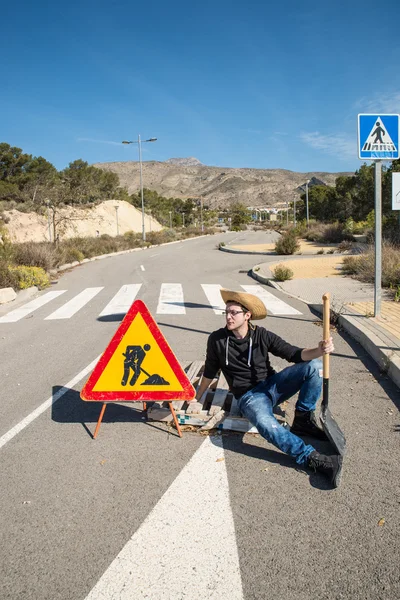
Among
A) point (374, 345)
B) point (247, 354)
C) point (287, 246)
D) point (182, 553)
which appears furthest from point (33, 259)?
point (182, 553)

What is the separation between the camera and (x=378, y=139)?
809cm

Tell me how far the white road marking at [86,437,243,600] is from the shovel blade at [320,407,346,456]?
2.91ft

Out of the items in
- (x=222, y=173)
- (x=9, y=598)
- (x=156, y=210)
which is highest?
(x=222, y=173)

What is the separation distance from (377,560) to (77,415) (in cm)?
317

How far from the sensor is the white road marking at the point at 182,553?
8.48 feet

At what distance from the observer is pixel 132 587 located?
262cm

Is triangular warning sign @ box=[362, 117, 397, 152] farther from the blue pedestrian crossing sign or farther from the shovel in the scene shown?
the shovel

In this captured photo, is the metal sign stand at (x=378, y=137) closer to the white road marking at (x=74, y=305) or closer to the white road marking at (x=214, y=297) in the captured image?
the white road marking at (x=214, y=297)

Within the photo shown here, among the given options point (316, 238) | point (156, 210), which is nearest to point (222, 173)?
point (156, 210)

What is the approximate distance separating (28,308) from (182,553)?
33.0ft

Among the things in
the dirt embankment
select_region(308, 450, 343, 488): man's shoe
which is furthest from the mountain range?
select_region(308, 450, 343, 488): man's shoe

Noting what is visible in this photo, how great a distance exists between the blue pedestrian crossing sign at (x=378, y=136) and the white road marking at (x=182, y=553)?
20.5 feet

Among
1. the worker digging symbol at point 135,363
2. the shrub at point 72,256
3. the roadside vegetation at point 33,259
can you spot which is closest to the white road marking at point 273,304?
the worker digging symbol at point 135,363

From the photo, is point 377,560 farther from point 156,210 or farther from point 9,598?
point 156,210
